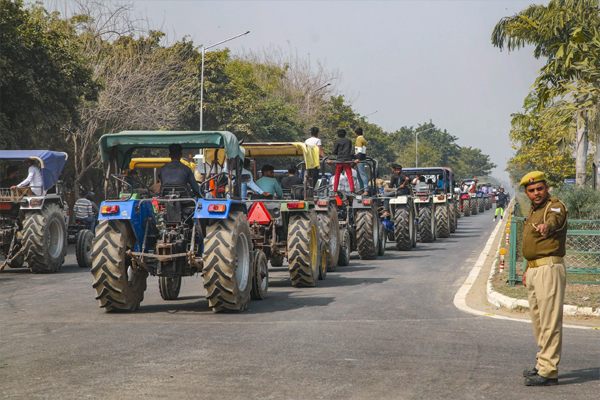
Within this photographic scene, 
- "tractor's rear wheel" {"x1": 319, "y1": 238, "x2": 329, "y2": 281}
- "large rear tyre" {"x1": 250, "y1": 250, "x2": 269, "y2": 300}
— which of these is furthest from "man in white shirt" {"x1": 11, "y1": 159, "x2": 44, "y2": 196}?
"large rear tyre" {"x1": 250, "y1": 250, "x2": 269, "y2": 300}

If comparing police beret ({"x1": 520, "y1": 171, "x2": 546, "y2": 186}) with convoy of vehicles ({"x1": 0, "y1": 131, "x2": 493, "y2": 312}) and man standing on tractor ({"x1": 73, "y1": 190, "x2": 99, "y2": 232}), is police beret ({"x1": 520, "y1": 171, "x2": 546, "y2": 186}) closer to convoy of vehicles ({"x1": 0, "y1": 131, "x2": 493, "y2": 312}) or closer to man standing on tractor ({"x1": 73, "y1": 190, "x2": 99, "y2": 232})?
convoy of vehicles ({"x1": 0, "y1": 131, "x2": 493, "y2": 312})

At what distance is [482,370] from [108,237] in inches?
205

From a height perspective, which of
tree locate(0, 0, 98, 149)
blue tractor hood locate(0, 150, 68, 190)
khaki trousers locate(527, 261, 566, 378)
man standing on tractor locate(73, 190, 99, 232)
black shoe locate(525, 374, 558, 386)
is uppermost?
tree locate(0, 0, 98, 149)

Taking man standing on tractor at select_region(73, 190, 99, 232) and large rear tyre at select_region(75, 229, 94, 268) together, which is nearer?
large rear tyre at select_region(75, 229, 94, 268)

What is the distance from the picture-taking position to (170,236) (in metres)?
9.49

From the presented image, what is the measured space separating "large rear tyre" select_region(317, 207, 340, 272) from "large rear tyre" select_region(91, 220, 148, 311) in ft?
17.2

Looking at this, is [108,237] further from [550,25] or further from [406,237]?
[550,25]

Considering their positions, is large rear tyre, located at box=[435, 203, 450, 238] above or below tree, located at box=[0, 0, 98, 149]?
below

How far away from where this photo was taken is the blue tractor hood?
1510 centimetres

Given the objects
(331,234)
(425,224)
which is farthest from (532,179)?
(425,224)

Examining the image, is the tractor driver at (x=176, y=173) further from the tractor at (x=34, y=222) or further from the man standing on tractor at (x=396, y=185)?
the man standing on tractor at (x=396, y=185)

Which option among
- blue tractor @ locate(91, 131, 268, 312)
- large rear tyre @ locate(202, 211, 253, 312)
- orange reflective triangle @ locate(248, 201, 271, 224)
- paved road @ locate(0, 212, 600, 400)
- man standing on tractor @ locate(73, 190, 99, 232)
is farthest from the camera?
man standing on tractor @ locate(73, 190, 99, 232)

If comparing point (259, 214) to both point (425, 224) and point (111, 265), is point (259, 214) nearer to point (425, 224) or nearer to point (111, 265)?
point (111, 265)

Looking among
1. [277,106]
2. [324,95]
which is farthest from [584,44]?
[324,95]
